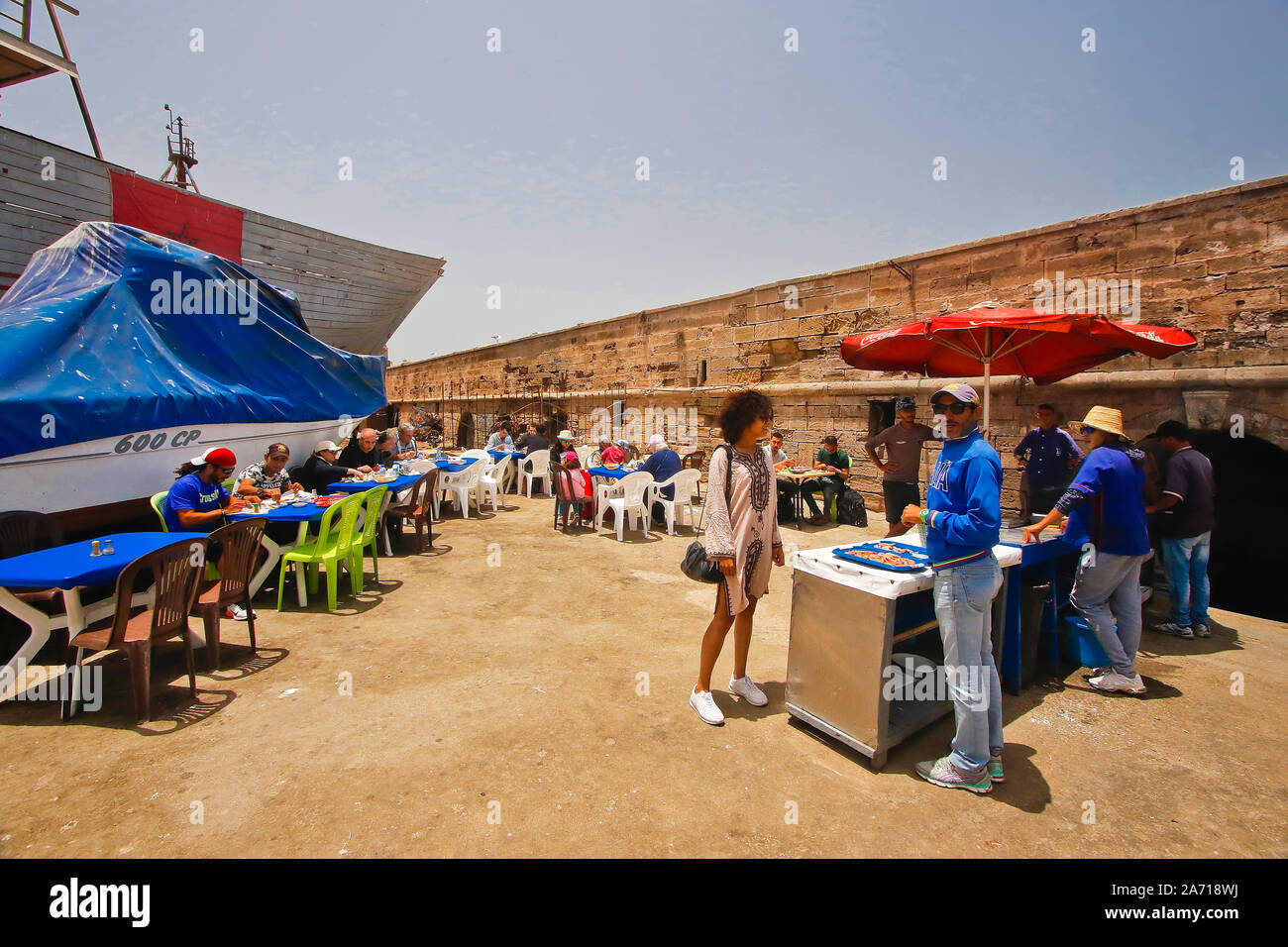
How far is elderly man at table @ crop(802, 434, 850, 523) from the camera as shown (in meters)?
8.92

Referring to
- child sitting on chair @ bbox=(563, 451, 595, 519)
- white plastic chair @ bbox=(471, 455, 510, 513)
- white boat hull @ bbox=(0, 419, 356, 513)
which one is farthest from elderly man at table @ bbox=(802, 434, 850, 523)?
white boat hull @ bbox=(0, 419, 356, 513)

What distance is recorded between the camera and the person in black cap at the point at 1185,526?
4562 mm

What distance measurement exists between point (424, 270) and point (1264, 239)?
62.3ft

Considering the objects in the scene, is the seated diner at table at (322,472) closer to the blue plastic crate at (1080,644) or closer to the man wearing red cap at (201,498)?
the man wearing red cap at (201,498)

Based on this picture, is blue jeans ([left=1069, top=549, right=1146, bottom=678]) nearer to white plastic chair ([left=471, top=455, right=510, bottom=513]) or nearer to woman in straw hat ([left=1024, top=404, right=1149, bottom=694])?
woman in straw hat ([left=1024, top=404, right=1149, bottom=694])

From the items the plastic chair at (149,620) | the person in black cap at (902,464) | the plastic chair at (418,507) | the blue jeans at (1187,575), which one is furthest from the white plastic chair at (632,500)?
the blue jeans at (1187,575)

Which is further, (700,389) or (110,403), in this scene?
(700,389)

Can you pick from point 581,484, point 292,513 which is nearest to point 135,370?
point 292,513

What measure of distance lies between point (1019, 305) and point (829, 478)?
3.40m

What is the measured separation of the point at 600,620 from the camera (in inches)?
197

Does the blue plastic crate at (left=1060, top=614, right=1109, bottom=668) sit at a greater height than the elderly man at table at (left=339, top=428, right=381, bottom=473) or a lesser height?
lesser

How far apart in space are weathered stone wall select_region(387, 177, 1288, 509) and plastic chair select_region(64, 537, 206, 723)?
892 cm
